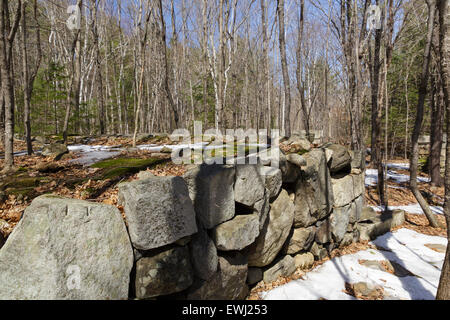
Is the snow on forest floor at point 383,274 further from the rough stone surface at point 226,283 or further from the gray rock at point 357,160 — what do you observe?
the gray rock at point 357,160

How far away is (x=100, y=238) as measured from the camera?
186 cm

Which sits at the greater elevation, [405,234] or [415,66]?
[415,66]

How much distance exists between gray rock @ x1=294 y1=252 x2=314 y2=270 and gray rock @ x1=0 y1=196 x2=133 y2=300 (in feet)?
10.2

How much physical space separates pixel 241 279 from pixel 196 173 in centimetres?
163

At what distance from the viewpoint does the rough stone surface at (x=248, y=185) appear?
2.92 m

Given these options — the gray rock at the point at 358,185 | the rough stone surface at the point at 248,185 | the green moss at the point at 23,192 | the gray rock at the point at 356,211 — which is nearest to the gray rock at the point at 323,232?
the gray rock at the point at 356,211

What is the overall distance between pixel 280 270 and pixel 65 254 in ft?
10.5

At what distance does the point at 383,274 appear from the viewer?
3756 mm

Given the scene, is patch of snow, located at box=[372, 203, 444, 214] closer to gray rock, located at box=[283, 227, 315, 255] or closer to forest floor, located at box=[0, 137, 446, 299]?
forest floor, located at box=[0, 137, 446, 299]

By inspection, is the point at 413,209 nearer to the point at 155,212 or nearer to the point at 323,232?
the point at 323,232

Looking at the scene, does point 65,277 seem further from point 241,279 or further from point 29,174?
point 29,174

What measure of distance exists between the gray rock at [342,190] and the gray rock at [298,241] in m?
1.34
